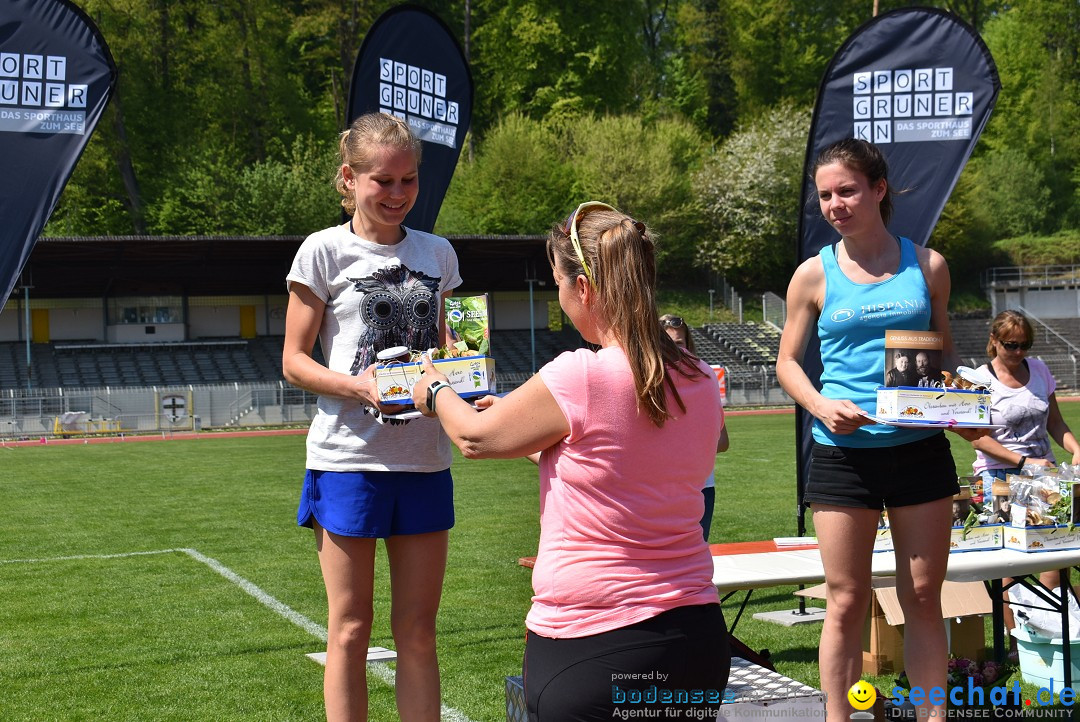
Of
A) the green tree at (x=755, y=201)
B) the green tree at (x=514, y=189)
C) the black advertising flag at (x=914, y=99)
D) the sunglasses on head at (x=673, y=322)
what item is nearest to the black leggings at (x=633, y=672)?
the sunglasses on head at (x=673, y=322)

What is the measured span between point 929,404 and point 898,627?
2180 mm

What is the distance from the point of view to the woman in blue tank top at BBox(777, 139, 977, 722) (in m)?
3.76

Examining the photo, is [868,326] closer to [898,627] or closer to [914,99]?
[898,627]

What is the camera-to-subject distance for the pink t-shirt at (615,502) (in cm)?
254

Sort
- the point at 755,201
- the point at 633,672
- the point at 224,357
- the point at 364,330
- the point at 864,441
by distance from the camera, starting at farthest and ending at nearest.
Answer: the point at 755,201, the point at 224,357, the point at 864,441, the point at 364,330, the point at 633,672

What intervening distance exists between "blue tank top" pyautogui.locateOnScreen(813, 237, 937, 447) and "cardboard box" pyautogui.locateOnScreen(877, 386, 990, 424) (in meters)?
0.10

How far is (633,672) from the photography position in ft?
8.22

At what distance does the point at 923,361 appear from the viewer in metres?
3.70

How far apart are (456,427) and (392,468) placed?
725 mm

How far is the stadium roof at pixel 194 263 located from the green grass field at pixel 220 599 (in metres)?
21.8

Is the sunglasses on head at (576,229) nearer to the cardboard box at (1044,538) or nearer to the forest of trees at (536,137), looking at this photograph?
the cardboard box at (1044,538)

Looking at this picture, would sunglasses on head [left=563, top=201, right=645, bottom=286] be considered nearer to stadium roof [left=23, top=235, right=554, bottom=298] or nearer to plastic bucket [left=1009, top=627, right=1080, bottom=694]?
plastic bucket [left=1009, top=627, right=1080, bottom=694]

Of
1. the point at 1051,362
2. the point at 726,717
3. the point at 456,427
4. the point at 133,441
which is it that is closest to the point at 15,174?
the point at 456,427

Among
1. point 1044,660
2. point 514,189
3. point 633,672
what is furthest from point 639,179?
point 633,672
